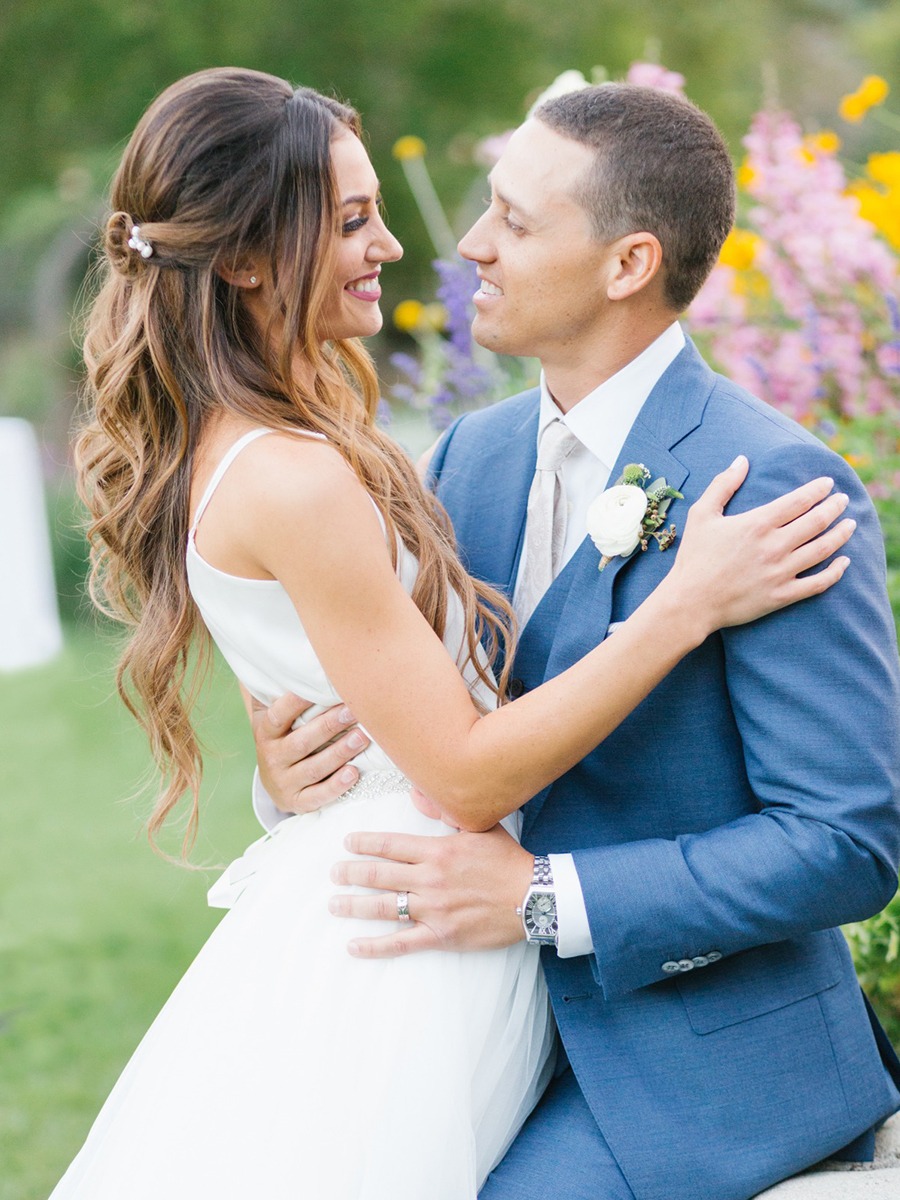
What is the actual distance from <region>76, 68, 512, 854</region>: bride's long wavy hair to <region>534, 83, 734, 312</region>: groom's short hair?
44cm

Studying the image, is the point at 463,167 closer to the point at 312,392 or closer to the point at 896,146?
→ the point at 896,146

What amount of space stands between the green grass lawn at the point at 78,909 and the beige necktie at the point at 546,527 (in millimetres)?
769

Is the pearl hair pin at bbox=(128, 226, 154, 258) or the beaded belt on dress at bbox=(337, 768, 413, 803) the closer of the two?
the pearl hair pin at bbox=(128, 226, 154, 258)

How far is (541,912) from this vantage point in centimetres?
215

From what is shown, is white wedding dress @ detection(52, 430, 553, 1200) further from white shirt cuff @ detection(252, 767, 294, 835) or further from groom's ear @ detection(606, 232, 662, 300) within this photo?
groom's ear @ detection(606, 232, 662, 300)

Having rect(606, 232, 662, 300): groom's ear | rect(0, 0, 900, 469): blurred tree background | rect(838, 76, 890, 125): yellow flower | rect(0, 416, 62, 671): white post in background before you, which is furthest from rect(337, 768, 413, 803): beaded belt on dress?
rect(0, 0, 900, 469): blurred tree background

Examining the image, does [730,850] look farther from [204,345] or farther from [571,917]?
[204,345]

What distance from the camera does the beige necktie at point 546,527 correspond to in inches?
99.4

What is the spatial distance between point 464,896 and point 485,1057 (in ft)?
0.89

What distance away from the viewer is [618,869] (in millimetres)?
2139

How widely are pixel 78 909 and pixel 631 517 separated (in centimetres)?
420

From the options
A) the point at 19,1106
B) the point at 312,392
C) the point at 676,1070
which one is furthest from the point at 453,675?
the point at 19,1106

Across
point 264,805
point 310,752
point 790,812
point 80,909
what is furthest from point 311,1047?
point 80,909

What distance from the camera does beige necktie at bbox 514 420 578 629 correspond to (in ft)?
8.29
